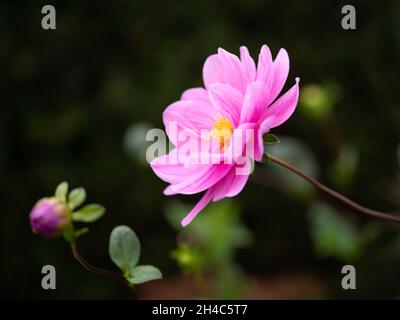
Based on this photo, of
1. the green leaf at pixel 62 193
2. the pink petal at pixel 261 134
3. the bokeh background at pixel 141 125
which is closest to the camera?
the pink petal at pixel 261 134

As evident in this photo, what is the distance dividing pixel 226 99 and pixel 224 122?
6cm

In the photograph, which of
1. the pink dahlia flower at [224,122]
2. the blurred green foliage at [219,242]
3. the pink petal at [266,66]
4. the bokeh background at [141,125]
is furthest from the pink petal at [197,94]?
the bokeh background at [141,125]

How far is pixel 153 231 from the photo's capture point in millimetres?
1630

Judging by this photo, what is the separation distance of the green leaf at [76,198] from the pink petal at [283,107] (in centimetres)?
23

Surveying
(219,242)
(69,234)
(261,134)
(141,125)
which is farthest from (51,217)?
(141,125)

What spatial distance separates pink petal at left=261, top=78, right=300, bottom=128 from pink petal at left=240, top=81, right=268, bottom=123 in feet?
0.04

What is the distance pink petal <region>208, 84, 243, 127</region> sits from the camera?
0.64 m

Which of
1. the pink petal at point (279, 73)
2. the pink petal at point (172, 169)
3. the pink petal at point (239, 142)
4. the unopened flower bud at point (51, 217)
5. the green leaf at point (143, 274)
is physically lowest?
the green leaf at point (143, 274)

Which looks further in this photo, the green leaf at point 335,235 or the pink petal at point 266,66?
the green leaf at point 335,235

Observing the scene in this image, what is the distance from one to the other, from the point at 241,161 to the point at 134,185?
3.32 feet

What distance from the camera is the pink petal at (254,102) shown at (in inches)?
23.8

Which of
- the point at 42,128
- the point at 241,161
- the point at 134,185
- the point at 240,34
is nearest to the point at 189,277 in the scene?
the point at 134,185

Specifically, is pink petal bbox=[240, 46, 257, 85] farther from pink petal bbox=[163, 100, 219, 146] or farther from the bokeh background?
the bokeh background

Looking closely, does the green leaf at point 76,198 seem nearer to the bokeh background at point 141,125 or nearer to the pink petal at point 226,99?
the pink petal at point 226,99
